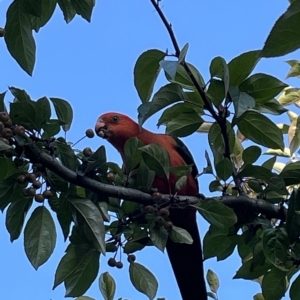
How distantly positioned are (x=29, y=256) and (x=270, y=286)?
2.86ft

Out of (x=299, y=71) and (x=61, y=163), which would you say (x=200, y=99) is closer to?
(x=61, y=163)

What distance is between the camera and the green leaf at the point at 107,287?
2.38 meters

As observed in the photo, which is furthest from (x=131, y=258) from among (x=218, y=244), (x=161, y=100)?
(x=161, y=100)

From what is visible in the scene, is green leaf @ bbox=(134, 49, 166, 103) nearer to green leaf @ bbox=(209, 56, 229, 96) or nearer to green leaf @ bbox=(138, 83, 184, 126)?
green leaf @ bbox=(138, 83, 184, 126)

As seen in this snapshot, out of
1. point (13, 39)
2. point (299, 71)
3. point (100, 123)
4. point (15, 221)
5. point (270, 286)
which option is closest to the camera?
point (13, 39)

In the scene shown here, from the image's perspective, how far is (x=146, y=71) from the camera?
1.98 meters

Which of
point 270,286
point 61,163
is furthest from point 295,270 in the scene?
point 61,163

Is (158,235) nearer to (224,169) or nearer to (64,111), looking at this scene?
(224,169)

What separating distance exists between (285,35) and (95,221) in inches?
39.0

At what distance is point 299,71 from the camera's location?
2564mm

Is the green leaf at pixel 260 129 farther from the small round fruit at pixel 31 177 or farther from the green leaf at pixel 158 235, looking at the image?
the small round fruit at pixel 31 177

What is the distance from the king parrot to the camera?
2801mm

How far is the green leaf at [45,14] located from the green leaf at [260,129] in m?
0.72

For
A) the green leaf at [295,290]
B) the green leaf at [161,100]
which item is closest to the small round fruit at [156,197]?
the green leaf at [161,100]
